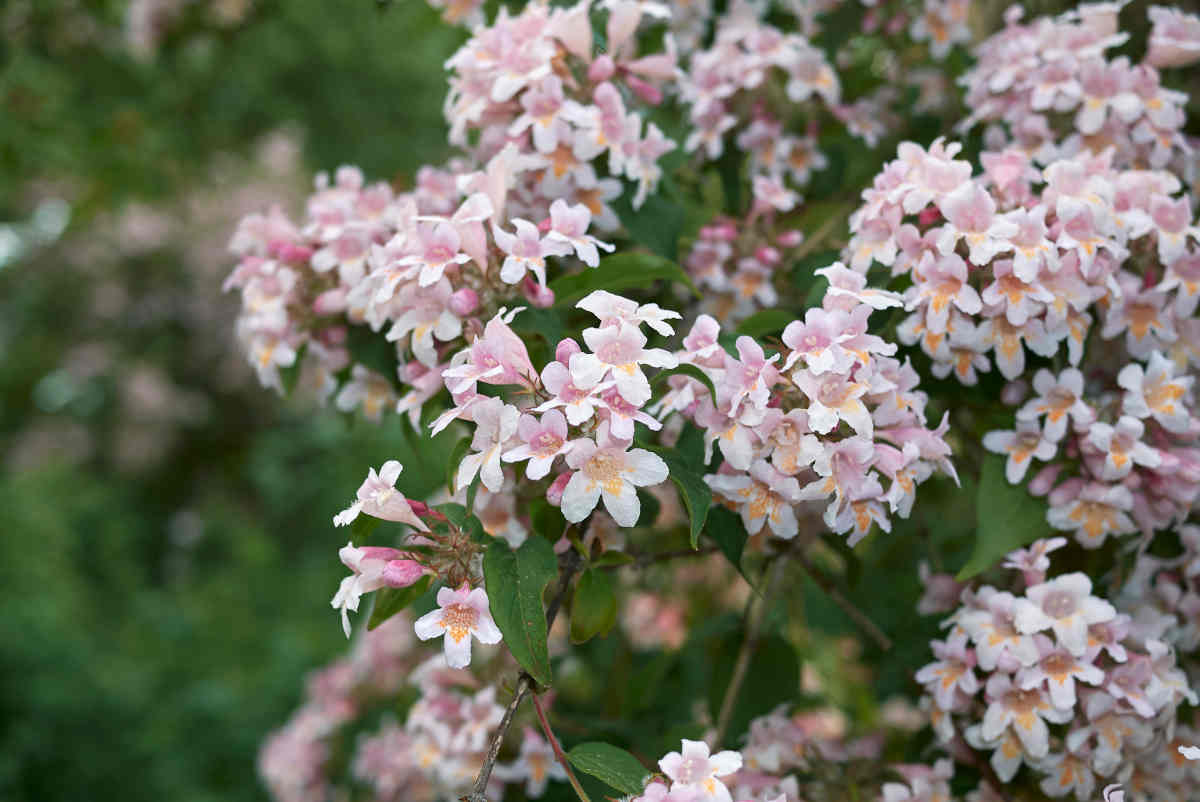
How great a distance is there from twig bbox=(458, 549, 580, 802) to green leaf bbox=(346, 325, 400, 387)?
1.18 feet

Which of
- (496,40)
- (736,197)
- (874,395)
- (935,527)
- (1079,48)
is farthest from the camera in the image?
(935,527)

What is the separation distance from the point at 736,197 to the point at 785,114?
16 centimetres

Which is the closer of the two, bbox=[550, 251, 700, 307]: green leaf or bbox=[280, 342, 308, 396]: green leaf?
bbox=[550, 251, 700, 307]: green leaf

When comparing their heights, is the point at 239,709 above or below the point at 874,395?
above

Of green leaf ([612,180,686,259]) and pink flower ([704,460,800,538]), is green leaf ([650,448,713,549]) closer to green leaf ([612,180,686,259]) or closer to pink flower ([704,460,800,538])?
pink flower ([704,460,800,538])

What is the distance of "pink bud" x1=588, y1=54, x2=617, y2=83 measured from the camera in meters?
1.30

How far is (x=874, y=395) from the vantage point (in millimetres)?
1059

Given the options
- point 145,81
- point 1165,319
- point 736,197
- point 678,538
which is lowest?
point 1165,319

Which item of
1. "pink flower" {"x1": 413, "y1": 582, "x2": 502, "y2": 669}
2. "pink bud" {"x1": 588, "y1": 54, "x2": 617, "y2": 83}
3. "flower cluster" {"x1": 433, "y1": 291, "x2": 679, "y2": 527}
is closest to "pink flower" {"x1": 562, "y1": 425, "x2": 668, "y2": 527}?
"flower cluster" {"x1": 433, "y1": 291, "x2": 679, "y2": 527}

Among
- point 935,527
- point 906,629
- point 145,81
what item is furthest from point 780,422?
point 145,81

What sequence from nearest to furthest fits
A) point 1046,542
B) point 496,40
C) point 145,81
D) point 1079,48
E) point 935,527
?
point 1046,542 < point 496,40 < point 1079,48 < point 935,527 < point 145,81

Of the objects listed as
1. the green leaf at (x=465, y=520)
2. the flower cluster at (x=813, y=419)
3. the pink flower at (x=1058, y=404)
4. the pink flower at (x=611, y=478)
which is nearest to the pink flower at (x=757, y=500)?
the flower cluster at (x=813, y=419)

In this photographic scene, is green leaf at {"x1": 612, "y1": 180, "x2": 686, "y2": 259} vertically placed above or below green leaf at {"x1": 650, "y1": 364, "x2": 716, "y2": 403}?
above

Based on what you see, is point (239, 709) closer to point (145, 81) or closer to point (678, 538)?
point (145, 81)
